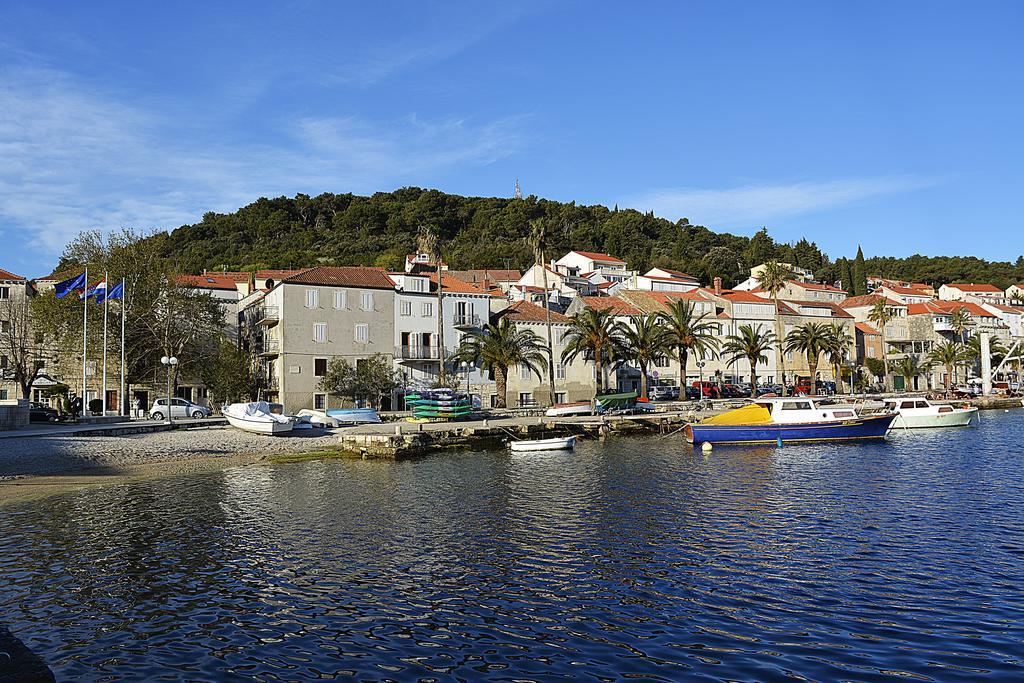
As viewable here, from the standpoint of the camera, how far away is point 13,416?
50.8 m

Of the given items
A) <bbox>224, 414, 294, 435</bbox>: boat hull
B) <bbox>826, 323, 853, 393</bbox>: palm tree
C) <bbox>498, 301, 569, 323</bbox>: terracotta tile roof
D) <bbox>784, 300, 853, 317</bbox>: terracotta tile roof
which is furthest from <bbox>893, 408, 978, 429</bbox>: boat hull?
<bbox>784, 300, 853, 317</bbox>: terracotta tile roof

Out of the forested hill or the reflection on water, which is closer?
the reflection on water

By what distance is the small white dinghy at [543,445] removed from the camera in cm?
4747

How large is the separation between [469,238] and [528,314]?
282 feet

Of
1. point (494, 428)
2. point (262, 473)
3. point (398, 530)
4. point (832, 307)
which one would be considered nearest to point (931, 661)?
point (398, 530)

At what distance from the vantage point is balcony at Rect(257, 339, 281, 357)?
69125mm

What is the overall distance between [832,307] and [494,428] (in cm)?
7838

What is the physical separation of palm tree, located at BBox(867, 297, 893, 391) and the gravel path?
302ft

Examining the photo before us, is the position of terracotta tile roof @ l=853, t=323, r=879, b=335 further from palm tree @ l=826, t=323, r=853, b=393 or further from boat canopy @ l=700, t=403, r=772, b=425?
boat canopy @ l=700, t=403, r=772, b=425

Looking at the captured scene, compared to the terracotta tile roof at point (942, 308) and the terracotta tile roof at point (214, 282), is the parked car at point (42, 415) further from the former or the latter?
the terracotta tile roof at point (942, 308)

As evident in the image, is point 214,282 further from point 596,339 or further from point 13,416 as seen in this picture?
point 596,339

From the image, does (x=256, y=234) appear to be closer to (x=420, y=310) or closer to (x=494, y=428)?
(x=420, y=310)

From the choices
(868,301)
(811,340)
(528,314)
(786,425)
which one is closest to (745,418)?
(786,425)

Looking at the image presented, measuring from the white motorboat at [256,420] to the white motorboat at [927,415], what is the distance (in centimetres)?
4567
